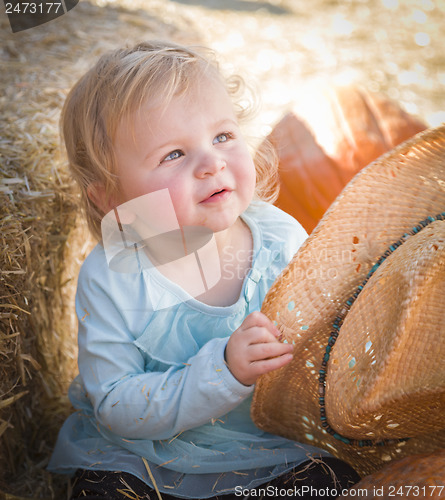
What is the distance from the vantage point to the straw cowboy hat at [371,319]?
1013mm

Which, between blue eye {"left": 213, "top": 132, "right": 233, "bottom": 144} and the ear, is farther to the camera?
the ear

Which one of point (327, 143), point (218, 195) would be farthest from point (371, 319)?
point (327, 143)

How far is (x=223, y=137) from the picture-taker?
147cm

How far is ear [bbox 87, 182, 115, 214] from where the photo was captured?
1.56 metres

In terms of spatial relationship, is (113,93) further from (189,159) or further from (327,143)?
(327,143)

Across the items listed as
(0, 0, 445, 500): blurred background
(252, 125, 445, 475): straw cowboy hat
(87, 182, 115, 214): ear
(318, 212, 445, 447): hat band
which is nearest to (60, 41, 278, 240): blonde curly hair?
(87, 182, 115, 214): ear

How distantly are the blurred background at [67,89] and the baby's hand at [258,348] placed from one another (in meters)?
0.78

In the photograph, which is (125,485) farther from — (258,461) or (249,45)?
(249,45)

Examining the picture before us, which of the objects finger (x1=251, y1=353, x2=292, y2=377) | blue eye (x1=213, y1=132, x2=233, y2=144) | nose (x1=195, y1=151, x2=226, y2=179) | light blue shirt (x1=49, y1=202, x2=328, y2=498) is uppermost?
blue eye (x1=213, y1=132, x2=233, y2=144)

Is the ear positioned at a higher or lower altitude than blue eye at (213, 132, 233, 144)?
lower

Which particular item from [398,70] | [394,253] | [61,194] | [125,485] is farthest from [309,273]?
[398,70]

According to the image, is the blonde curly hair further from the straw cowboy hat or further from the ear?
the straw cowboy hat

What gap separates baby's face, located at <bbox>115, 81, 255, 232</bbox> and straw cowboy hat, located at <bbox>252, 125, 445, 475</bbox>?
28cm

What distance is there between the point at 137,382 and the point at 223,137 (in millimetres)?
691
